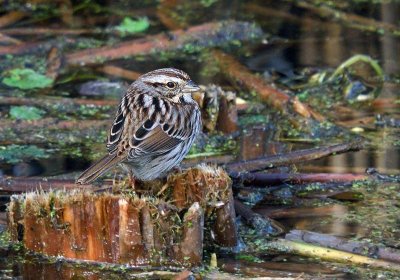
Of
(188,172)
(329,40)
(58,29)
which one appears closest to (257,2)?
→ (329,40)

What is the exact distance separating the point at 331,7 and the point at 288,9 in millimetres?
489

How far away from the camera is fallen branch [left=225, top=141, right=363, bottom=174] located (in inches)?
289

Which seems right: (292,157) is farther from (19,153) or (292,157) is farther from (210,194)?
(19,153)

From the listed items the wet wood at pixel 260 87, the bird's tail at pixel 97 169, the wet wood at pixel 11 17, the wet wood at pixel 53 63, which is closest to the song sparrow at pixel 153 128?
the bird's tail at pixel 97 169

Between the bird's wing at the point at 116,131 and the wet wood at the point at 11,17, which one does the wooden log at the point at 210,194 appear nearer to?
the bird's wing at the point at 116,131

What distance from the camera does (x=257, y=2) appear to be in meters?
12.2

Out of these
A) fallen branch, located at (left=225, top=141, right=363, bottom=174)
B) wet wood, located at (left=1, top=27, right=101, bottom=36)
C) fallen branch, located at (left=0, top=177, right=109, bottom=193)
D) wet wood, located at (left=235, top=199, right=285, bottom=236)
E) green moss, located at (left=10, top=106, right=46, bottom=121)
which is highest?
A: wet wood, located at (left=1, top=27, right=101, bottom=36)

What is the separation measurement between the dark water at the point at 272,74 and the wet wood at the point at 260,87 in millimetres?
113

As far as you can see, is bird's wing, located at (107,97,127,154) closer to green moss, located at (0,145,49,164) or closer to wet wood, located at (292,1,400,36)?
green moss, located at (0,145,49,164)

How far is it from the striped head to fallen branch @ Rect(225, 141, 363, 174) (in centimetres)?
60

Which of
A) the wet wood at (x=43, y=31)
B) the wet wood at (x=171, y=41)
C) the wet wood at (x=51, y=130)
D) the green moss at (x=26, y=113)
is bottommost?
the wet wood at (x=51, y=130)

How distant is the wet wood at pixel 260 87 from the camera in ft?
28.9

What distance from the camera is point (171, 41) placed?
35.1 ft

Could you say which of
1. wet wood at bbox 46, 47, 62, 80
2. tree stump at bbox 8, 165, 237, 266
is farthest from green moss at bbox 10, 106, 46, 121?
tree stump at bbox 8, 165, 237, 266
